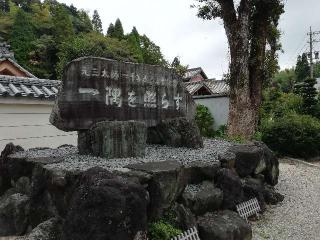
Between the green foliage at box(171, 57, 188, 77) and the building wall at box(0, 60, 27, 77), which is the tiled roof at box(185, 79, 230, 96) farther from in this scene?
the building wall at box(0, 60, 27, 77)

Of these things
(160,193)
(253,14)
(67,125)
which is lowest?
(160,193)

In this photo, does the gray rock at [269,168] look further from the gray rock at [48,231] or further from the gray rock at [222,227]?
the gray rock at [48,231]

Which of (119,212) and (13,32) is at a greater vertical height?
(13,32)

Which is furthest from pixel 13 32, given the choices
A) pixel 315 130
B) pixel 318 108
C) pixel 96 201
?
pixel 96 201

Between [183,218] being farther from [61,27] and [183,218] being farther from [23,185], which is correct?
[61,27]

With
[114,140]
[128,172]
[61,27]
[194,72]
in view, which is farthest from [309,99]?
[61,27]

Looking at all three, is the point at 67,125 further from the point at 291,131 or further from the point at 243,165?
the point at 291,131

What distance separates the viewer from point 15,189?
19.0 ft

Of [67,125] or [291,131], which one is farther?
[291,131]

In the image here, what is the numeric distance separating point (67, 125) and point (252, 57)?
7849mm

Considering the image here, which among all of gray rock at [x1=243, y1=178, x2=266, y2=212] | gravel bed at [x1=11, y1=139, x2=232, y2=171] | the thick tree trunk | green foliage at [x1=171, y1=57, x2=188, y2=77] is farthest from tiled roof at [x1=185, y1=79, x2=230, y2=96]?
gray rock at [x1=243, y1=178, x2=266, y2=212]

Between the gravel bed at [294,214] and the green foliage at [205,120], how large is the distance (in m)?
8.78

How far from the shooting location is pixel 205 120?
18953 millimetres

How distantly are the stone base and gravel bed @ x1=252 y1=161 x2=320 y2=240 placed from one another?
2321mm
